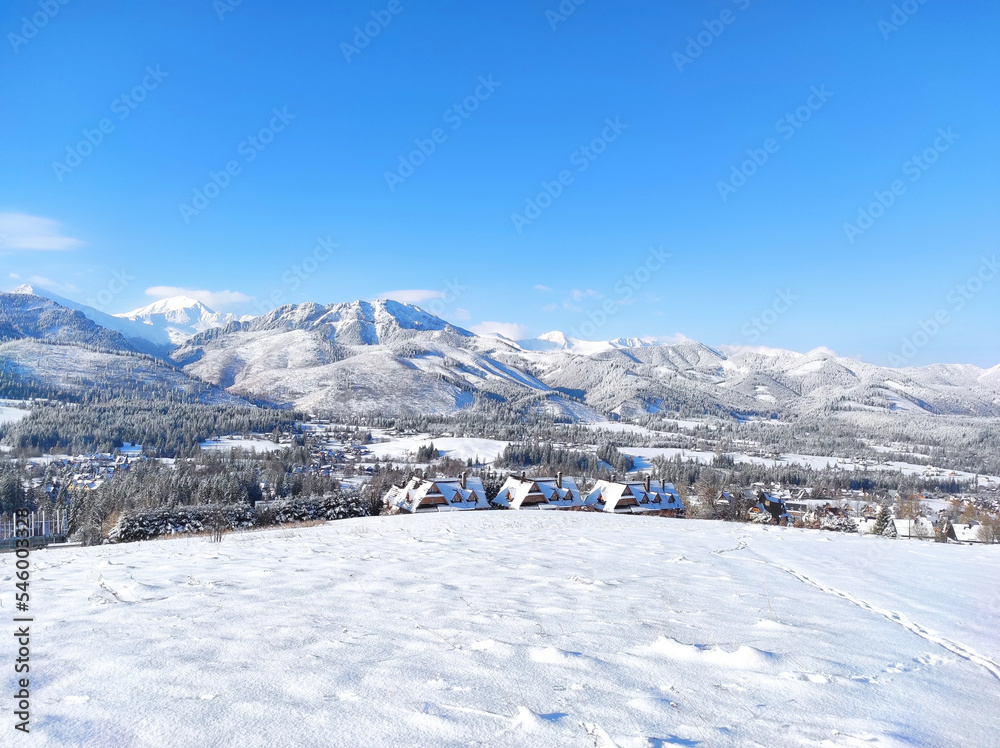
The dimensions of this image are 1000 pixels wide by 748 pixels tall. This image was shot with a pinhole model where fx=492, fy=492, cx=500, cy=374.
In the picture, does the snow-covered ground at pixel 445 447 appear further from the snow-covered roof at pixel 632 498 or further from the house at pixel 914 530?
the house at pixel 914 530

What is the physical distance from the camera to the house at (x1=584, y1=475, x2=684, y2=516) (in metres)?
41.4

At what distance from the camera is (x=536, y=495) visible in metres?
42.2

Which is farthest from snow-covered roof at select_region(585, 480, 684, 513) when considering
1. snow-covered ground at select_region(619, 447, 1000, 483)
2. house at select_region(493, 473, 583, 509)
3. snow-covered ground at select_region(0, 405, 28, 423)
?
snow-covered ground at select_region(0, 405, 28, 423)

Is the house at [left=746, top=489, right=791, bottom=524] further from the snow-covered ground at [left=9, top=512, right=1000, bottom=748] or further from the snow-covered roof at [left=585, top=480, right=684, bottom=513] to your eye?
the snow-covered ground at [left=9, top=512, right=1000, bottom=748]

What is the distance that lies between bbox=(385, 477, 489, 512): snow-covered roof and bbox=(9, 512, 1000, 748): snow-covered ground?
29.7 meters

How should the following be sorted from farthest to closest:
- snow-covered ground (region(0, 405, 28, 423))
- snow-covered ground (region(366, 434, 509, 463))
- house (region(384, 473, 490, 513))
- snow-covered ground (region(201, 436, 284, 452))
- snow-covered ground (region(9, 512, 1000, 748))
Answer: snow-covered ground (region(366, 434, 509, 463))
snow-covered ground (region(0, 405, 28, 423))
snow-covered ground (region(201, 436, 284, 452))
house (region(384, 473, 490, 513))
snow-covered ground (region(9, 512, 1000, 748))

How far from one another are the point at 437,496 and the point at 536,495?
338 inches

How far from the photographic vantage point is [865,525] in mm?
39688

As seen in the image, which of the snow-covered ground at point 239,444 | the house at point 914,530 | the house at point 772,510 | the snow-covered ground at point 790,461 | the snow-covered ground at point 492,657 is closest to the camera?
the snow-covered ground at point 492,657

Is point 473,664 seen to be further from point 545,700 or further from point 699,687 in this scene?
point 699,687

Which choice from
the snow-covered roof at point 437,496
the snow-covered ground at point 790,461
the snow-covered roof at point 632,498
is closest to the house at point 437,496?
the snow-covered roof at point 437,496

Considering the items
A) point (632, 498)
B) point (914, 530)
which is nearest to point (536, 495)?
point (632, 498)

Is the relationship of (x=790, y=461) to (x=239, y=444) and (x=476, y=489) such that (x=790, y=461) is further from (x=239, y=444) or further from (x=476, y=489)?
(x=239, y=444)

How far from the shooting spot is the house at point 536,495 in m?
41.8
